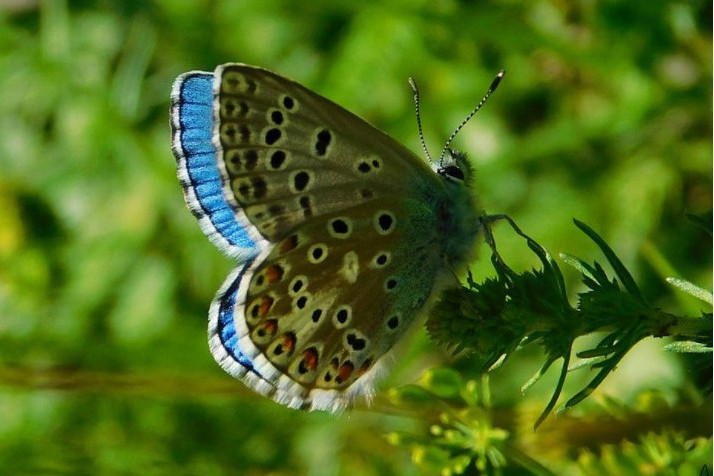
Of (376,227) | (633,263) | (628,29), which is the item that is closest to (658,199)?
(633,263)

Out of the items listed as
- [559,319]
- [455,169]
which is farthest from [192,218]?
[559,319]

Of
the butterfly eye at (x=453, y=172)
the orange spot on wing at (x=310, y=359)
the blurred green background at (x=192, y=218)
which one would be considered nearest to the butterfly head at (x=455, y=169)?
the butterfly eye at (x=453, y=172)

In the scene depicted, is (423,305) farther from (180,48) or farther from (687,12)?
(180,48)

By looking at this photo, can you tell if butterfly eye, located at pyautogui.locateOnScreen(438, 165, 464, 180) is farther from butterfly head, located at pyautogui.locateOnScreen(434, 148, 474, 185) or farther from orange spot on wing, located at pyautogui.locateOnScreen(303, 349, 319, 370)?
orange spot on wing, located at pyautogui.locateOnScreen(303, 349, 319, 370)

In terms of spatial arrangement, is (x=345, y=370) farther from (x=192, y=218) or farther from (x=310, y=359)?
(x=192, y=218)

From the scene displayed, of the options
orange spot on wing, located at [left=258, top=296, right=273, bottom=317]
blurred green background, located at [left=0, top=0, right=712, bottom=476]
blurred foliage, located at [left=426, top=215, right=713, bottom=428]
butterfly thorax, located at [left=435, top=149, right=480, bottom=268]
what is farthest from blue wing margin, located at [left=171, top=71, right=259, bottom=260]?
blurred green background, located at [left=0, top=0, right=712, bottom=476]

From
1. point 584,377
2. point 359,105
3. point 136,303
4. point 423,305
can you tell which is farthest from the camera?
point 136,303

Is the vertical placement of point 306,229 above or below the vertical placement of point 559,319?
below
